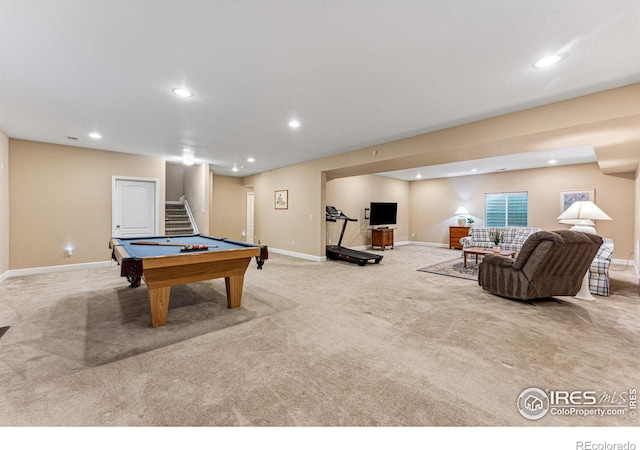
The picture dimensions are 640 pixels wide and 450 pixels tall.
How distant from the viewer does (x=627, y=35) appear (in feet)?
6.66

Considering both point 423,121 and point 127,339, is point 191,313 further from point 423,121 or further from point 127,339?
point 423,121

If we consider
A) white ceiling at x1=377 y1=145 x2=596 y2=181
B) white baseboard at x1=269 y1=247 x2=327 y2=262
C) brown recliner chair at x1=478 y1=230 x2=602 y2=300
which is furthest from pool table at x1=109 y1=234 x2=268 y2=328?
white ceiling at x1=377 y1=145 x2=596 y2=181

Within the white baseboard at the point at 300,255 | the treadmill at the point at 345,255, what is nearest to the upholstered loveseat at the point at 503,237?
the treadmill at the point at 345,255

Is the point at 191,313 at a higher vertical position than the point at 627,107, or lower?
lower

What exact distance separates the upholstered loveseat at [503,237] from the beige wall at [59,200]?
832 cm

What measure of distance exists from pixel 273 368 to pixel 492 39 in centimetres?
304

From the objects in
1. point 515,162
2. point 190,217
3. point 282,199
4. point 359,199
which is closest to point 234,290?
point 282,199

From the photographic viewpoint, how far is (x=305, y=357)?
225cm

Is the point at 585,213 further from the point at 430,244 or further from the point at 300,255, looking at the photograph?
the point at 300,255

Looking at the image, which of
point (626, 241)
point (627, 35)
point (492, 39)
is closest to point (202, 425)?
point (492, 39)

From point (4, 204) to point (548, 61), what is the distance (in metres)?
7.84

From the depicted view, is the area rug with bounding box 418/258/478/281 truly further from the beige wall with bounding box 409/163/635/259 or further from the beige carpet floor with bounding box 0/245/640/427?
the beige wall with bounding box 409/163/635/259

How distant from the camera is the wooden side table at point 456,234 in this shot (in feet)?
29.5

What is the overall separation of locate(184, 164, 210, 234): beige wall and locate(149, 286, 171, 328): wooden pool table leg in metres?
4.35
